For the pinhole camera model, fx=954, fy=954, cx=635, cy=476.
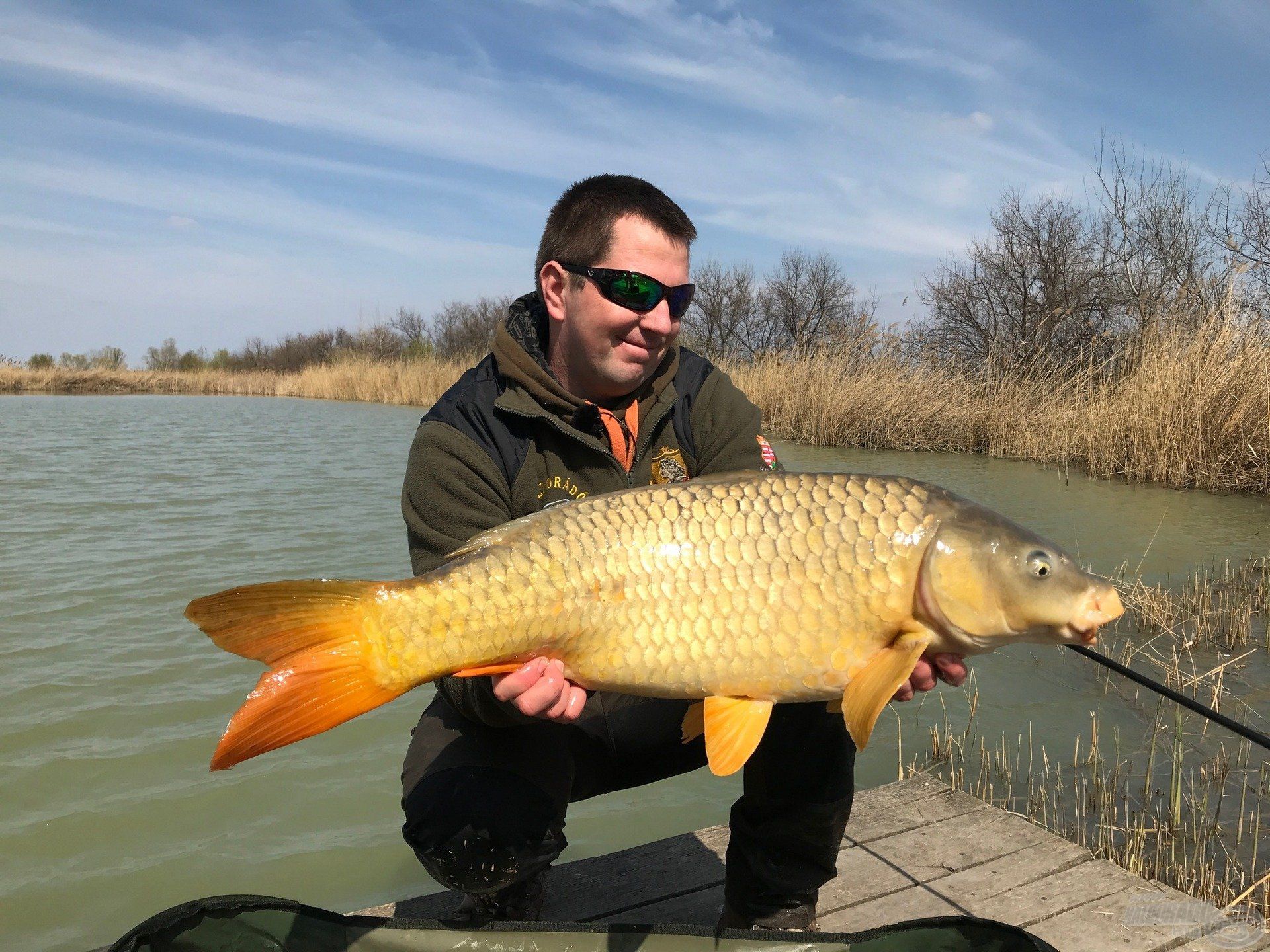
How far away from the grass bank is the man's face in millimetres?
6554

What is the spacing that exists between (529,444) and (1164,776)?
2.27 m

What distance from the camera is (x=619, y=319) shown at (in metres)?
1.83

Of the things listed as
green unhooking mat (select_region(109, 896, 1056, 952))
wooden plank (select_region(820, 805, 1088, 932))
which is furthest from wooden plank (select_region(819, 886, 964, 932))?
green unhooking mat (select_region(109, 896, 1056, 952))

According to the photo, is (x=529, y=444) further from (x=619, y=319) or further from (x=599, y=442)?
(x=619, y=319)

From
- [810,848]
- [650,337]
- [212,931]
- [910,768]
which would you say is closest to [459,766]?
[212,931]

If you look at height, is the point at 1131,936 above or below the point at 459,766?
below

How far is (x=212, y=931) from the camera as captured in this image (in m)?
1.29

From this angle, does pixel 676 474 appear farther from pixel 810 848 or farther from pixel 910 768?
pixel 910 768

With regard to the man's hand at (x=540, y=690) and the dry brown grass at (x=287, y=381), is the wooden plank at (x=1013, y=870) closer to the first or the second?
the man's hand at (x=540, y=690)

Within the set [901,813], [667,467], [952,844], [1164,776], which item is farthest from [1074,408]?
[667,467]

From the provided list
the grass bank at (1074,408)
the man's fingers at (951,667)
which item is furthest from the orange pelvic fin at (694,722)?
the grass bank at (1074,408)

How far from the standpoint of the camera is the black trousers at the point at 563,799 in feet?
5.10

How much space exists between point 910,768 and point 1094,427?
23.4 ft

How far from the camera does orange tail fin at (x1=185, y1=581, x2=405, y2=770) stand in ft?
3.82
